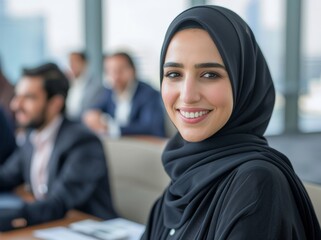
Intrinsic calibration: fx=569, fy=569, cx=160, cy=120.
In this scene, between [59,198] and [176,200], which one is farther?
[59,198]

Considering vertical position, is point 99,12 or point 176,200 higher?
point 99,12

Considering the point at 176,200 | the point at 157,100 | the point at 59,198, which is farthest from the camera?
→ the point at 157,100

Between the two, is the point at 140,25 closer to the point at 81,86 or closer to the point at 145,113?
the point at 81,86

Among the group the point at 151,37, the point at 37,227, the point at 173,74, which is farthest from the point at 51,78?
the point at 151,37

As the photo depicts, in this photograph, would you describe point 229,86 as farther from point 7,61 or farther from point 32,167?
point 7,61

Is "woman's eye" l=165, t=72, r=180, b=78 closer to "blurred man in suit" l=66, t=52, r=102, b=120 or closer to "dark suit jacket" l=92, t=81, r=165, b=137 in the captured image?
"dark suit jacket" l=92, t=81, r=165, b=137

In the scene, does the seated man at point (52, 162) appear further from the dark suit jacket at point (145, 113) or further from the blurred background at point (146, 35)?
the blurred background at point (146, 35)

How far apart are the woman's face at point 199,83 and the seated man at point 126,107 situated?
3220mm

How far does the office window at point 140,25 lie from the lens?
761 cm

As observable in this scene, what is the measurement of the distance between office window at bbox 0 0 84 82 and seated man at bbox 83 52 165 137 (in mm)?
2000

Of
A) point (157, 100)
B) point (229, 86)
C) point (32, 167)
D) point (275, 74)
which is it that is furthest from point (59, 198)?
point (275, 74)

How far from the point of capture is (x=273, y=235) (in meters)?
1.21

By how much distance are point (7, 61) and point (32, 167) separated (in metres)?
4.54

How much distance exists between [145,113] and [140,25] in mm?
2899
